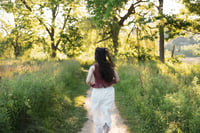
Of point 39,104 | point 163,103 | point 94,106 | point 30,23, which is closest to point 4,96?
point 39,104

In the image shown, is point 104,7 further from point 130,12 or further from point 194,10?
point 194,10

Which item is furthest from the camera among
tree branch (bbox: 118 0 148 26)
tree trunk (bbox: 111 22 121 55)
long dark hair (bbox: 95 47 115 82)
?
tree branch (bbox: 118 0 148 26)

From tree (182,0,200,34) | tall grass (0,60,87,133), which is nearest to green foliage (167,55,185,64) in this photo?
tree (182,0,200,34)

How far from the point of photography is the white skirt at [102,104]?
4.57m

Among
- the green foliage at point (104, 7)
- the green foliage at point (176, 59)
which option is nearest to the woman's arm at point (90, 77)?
the green foliage at point (104, 7)

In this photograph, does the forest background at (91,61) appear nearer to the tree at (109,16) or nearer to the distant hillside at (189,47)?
the tree at (109,16)

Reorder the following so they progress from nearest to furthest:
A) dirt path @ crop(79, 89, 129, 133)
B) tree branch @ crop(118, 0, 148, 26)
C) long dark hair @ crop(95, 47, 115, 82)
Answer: long dark hair @ crop(95, 47, 115, 82), dirt path @ crop(79, 89, 129, 133), tree branch @ crop(118, 0, 148, 26)

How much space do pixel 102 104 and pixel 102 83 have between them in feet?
1.70

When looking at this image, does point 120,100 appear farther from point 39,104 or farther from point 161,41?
point 161,41

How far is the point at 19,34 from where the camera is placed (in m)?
22.3

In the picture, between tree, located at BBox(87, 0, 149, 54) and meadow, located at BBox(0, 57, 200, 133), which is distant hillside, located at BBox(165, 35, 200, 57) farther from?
meadow, located at BBox(0, 57, 200, 133)

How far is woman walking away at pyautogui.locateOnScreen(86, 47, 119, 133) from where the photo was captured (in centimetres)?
451

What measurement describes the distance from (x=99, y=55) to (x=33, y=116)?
81.3 inches

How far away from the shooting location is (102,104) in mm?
4676
